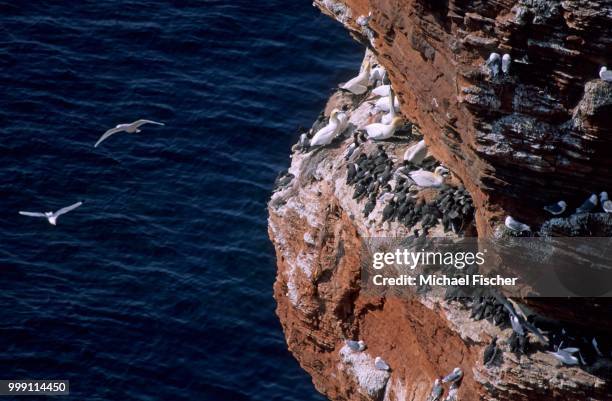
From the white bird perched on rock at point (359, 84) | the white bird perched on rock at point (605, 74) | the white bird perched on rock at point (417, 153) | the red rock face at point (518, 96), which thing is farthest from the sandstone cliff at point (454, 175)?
the white bird perched on rock at point (417, 153)

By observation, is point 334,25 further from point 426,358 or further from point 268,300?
point 426,358

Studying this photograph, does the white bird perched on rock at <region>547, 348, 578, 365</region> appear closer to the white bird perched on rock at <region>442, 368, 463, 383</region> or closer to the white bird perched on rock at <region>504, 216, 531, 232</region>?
the white bird perched on rock at <region>442, 368, 463, 383</region>

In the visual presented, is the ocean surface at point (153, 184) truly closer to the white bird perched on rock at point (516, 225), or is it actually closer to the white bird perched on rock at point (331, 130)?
the white bird perched on rock at point (331, 130)

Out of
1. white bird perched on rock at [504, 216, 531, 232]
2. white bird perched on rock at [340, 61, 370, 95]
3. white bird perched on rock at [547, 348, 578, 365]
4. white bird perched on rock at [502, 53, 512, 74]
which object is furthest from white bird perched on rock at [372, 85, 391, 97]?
white bird perched on rock at [502, 53, 512, 74]

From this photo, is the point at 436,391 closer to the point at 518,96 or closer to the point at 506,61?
the point at 518,96

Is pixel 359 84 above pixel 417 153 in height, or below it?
below

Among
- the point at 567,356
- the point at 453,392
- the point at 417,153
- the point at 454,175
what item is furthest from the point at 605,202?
the point at 417,153
